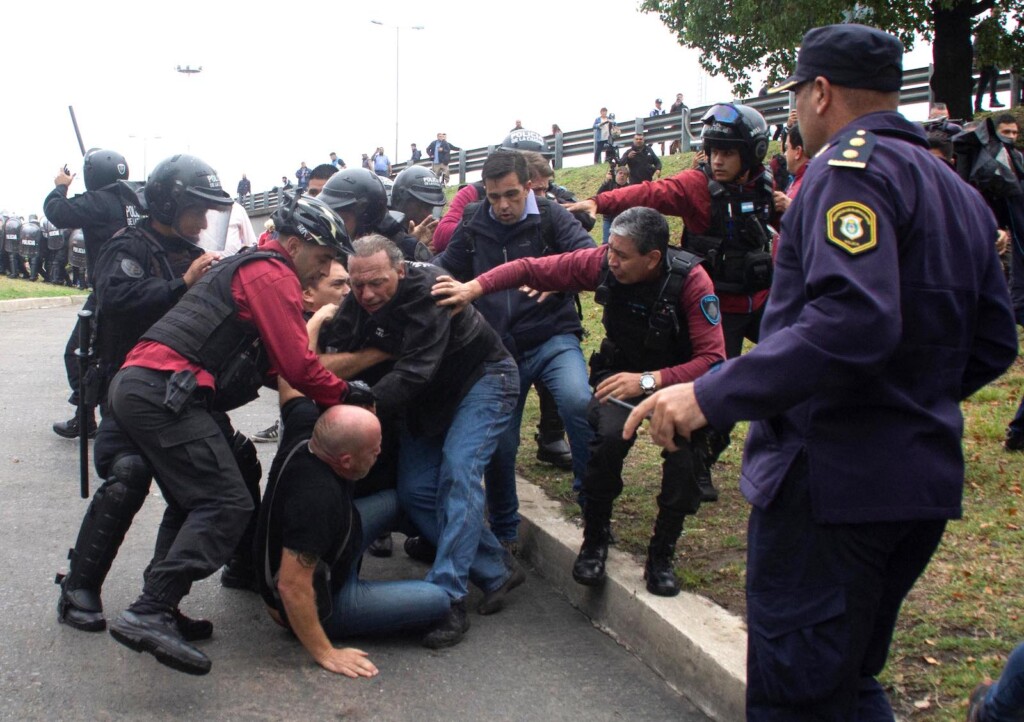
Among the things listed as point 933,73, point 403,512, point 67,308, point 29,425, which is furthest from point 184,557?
point 67,308

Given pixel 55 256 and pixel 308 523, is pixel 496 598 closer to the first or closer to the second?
pixel 308 523

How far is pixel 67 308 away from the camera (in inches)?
875

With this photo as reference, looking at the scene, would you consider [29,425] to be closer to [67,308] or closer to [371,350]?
[371,350]

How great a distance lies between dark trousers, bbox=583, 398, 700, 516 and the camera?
4.54 metres

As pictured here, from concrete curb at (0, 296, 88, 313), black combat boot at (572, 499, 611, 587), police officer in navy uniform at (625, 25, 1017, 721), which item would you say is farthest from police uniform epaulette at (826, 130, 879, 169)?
concrete curb at (0, 296, 88, 313)

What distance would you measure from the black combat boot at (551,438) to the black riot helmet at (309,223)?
8.41 feet

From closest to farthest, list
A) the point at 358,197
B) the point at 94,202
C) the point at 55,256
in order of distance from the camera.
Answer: the point at 358,197 < the point at 94,202 < the point at 55,256

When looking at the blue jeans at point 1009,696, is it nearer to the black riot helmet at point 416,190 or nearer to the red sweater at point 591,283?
the red sweater at point 591,283

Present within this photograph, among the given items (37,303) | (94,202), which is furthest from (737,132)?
(37,303)

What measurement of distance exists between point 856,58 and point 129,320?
4008 mm

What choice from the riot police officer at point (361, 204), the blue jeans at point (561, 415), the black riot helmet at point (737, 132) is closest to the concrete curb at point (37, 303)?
the riot police officer at point (361, 204)

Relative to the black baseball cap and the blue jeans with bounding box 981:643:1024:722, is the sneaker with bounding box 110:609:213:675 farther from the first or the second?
the black baseball cap

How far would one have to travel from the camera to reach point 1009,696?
9.64ft

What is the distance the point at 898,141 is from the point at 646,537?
3.15 metres
